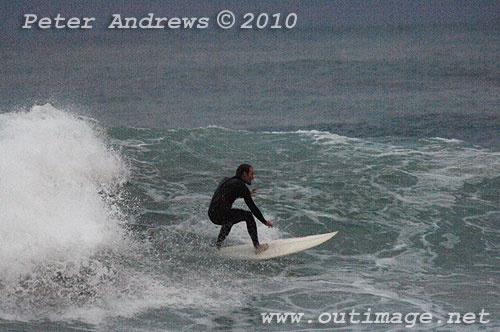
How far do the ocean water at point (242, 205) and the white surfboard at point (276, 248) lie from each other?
0.18m

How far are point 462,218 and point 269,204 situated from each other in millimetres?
3897

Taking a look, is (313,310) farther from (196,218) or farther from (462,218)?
(462,218)

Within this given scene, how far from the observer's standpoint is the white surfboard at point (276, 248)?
12.0 m

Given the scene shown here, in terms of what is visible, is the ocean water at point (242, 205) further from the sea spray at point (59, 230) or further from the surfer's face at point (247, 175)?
the surfer's face at point (247, 175)

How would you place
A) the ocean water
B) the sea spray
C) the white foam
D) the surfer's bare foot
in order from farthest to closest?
the surfer's bare foot, the white foam, the ocean water, the sea spray

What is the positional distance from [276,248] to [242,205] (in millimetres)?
3219

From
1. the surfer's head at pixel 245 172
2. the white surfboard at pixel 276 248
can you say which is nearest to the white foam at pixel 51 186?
the white surfboard at pixel 276 248

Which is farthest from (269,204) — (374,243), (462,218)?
(462,218)

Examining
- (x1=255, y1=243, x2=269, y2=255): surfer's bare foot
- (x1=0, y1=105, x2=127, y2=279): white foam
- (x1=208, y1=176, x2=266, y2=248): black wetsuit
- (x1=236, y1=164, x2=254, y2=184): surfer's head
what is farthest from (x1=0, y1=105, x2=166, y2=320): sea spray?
(x1=236, y1=164, x2=254, y2=184): surfer's head

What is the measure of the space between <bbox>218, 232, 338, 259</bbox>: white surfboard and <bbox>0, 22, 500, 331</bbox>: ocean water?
18 centimetres

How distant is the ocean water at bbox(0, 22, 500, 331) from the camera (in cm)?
1008

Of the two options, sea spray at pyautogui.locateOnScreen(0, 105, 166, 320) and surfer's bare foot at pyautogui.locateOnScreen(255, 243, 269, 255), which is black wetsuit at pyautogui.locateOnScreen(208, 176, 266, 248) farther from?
sea spray at pyautogui.locateOnScreen(0, 105, 166, 320)

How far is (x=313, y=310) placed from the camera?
32.9 ft

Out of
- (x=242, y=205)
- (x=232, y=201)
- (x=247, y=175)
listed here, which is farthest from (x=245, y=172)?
(x=242, y=205)
